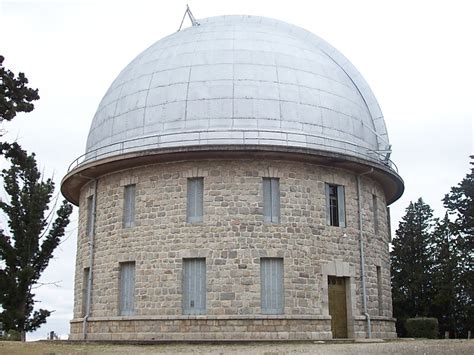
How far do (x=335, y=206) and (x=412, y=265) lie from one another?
16.9 meters

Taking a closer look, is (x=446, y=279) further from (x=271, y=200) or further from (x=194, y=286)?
(x=194, y=286)

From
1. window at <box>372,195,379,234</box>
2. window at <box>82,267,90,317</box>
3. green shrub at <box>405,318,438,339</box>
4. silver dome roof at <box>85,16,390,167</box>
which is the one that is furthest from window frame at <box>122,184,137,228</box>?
green shrub at <box>405,318,438,339</box>

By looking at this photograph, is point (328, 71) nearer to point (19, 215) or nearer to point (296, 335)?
point (296, 335)

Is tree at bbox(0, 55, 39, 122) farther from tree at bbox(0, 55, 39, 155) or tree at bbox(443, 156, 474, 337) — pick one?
tree at bbox(443, 156, 474, 337)

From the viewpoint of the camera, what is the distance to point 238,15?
27.8m

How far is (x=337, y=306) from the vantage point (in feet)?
71.0

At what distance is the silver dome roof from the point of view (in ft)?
71.8

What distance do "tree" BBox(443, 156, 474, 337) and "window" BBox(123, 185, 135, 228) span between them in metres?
18.0

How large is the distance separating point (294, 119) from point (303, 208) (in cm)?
318

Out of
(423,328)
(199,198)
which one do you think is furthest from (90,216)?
(423,328)

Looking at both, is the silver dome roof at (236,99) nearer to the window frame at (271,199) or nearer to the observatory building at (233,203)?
the observatory building at (233,203)

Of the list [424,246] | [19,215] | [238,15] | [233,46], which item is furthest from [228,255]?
[424,246]

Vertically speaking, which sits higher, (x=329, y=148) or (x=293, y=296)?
(x=329, y=148)

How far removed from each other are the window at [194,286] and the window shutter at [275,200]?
2.71 metres
